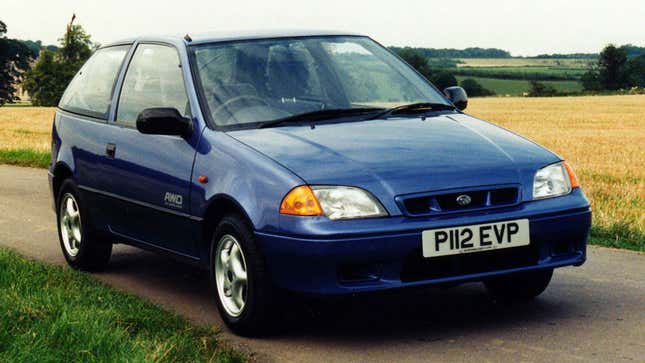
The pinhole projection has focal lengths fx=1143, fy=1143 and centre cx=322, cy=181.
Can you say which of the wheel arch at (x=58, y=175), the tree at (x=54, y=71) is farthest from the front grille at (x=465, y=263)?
the tree at (x=54, y=71)

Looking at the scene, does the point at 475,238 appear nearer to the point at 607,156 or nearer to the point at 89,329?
the point at 89,329

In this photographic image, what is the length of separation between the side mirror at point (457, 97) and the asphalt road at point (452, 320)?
3.68 ft

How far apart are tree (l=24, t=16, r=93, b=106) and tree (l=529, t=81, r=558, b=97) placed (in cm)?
3883

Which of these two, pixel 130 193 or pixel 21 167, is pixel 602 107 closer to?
pixel 21 167

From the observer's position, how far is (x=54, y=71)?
10138cm

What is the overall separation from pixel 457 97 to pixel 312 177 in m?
2.13

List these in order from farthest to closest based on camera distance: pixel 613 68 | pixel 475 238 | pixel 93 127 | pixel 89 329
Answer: pixel 613 68, pixel 93 127, pixel 475 238, pixel 89 329

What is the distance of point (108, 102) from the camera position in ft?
24.2

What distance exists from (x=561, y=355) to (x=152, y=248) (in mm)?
2624

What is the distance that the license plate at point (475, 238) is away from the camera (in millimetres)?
5102

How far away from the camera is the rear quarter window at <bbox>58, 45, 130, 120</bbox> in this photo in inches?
295

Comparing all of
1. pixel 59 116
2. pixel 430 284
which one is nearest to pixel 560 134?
pixel 59 116

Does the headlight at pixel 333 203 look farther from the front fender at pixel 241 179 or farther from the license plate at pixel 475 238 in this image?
the license plate at pixel 475 238

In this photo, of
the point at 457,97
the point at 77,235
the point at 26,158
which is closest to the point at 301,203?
the point at 457,97
